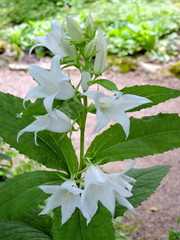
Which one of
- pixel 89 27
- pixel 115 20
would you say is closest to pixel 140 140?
pixel 89 27

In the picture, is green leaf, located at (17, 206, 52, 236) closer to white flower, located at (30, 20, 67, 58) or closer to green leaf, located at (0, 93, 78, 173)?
green leaf, located at (0, 93, 78, 173)

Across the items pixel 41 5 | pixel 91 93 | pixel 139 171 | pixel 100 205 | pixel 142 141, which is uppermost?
pixel 91 93

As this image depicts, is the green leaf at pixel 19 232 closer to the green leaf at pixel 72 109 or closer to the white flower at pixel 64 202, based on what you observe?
the white flower at pixel 64 202

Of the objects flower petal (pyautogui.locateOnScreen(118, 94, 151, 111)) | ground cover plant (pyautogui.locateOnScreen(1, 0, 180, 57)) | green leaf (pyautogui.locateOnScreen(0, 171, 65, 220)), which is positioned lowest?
ground cover plant (pyautogui.locateOnScreen(1, 0, 180, 57))

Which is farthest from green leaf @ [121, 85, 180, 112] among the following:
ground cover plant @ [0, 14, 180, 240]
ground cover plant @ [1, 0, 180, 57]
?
ground cover plant @ [1, 0, 180, 57]

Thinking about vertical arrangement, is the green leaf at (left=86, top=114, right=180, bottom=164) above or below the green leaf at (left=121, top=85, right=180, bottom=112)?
below

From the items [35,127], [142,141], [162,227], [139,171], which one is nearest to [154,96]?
[142,141]

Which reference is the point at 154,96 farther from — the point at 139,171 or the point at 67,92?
the point at 139,171

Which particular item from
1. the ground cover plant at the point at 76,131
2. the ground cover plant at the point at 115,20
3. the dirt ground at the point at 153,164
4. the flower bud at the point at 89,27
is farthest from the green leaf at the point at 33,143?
the ground cover plant at the point at 115,20
